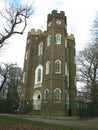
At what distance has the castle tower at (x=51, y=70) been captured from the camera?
34594 millimetres

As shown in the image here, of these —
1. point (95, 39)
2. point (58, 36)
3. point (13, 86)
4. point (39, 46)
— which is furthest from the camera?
point (13, 86)

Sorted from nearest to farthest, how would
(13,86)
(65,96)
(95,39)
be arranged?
(95,39) → (65,96) → (13,86)

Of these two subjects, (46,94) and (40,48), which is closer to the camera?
(46,94)

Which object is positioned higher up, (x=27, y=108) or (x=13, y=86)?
(x=13, y=86)

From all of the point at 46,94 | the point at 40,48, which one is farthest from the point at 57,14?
the point at 46,94

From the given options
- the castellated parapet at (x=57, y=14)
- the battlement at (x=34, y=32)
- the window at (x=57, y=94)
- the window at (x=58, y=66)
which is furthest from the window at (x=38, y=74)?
the castellated parapet at (x=57, y=14)

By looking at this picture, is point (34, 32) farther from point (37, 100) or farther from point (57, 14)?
point (37, 100)

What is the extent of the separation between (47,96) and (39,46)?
11.3 m

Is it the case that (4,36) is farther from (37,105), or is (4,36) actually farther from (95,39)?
(37,105)

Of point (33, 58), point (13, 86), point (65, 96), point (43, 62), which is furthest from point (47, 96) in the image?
point (13, 86)

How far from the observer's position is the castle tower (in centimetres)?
3459

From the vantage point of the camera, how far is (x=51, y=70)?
35.8 meters

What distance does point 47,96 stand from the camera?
35312mm

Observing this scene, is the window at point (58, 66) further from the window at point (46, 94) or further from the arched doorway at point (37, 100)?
the arched doorway at point (37, 100)
